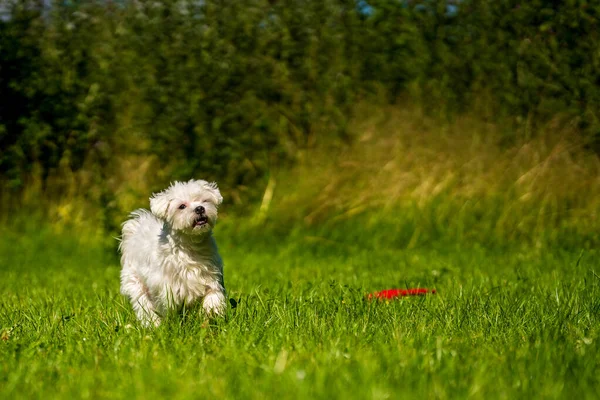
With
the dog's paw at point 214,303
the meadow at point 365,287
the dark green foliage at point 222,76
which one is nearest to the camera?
the meadow at point 365,287

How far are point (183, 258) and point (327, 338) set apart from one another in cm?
125

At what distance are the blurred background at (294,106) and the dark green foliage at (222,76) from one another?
16mm

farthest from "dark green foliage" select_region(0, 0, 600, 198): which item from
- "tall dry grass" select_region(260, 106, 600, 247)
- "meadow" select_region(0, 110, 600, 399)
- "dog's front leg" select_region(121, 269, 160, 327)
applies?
"dog's front leg" select_region(121, 269, 160, 327)

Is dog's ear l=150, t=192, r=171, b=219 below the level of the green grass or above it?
above

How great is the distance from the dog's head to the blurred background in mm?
3806

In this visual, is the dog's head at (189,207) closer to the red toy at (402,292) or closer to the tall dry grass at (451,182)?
the red toy at (402,292)

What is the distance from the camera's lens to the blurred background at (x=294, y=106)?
368 inches

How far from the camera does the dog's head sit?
17.0 feet

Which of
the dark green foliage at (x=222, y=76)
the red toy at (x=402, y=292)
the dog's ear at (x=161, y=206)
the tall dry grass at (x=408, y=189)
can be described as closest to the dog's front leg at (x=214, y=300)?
the dog's ear at (x=161, y=206)

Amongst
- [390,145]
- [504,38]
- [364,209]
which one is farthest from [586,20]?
[364,209]

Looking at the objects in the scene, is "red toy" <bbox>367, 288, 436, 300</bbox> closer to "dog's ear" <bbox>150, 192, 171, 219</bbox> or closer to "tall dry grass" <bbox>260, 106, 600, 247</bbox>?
"dog's ear" <bbox>150, 192, 171, 219</bbox>

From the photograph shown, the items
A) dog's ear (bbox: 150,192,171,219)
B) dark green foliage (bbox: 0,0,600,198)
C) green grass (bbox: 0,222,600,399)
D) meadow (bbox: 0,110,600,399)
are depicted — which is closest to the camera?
green grass (bbox: 0,222,600,399)

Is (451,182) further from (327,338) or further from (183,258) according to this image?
(327,338)

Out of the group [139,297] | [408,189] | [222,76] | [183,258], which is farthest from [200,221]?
[222,76]
